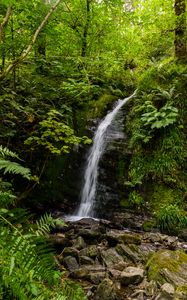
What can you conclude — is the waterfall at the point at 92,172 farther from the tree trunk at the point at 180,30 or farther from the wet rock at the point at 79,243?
the tree trunk at the point at 180,30

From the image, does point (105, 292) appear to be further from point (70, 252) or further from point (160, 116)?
point (160, 116)

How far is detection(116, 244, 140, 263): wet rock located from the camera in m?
4.89

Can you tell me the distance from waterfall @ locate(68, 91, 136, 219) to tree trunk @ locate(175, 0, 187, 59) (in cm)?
330

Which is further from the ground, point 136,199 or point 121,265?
point 136,199

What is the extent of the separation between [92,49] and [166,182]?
4.82 meters

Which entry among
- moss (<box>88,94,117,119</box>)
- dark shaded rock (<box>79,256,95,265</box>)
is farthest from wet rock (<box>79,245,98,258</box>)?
moss (<box>88,94,117,119</box>)

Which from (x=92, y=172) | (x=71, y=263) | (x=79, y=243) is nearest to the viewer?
(x=71, y=263)

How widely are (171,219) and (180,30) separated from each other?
20.9 feet

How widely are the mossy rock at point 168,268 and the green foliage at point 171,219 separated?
82.4 inches

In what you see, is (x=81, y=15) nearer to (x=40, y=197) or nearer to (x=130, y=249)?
(x=40, y=197)

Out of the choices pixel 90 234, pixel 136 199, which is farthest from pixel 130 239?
pixel 136 199

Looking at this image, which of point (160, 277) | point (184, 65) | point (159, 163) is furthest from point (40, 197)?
point (184, 65)

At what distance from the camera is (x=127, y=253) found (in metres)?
4.98

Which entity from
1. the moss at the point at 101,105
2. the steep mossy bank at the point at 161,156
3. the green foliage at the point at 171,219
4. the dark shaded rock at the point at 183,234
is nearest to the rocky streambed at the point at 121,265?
the dark shaded rock at the point at 183,234
